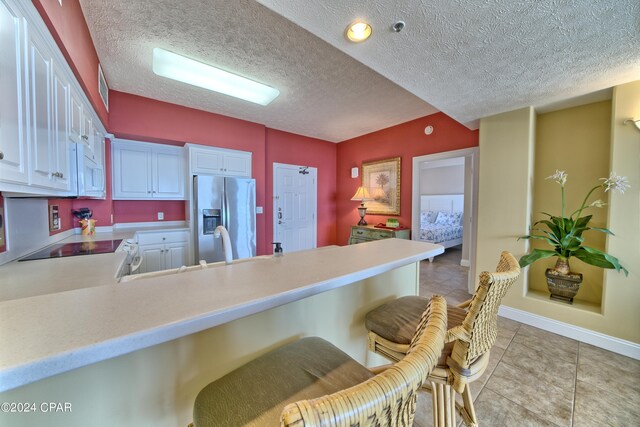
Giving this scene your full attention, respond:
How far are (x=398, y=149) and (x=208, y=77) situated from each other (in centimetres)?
316

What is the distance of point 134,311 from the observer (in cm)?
55

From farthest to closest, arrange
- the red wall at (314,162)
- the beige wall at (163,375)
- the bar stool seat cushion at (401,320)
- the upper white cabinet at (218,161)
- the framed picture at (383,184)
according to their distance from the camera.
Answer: the red wall at (314,162) → the framed picture at (383,184) → the upper white cabinet at (218,161) → the bar stool seat cushion at (401,320) → the beige wall at (163,375)

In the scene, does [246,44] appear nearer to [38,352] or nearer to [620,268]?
[38,352]

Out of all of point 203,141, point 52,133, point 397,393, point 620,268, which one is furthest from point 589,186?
point 203,141

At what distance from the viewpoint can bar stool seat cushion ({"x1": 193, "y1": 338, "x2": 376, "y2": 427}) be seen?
0.61 metres

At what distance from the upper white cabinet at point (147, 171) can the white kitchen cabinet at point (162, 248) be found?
58 cm

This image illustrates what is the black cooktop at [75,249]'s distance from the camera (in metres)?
1.63

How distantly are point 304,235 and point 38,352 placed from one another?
4520mm

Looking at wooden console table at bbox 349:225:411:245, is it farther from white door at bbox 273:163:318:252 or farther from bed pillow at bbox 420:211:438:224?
bed pillow at bbox 420:211:438:224

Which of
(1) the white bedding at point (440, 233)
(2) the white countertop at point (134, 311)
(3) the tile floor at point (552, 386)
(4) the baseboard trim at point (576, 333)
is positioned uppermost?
(2) the white countertop at point (134, 311)

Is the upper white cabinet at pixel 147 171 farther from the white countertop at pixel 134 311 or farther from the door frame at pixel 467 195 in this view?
the door frame at pixel 467 195

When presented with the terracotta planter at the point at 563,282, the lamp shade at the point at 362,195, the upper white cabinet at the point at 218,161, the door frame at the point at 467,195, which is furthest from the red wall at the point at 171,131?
the terracotta planter at the point at 563,282

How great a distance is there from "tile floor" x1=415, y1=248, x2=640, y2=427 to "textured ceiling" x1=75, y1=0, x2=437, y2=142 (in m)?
2.92

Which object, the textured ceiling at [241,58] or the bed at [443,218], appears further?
the bed at [443,218]
